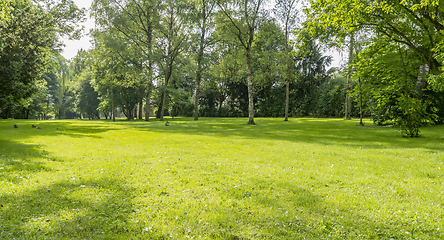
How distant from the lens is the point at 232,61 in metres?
28.5

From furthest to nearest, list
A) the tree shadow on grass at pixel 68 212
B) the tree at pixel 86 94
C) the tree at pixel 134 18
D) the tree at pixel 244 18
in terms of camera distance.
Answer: the tree at pixel 86 94
the tree at pixel 134 18
the tree at pixel 244 18
the tree shadow on grass at pixel 68 212

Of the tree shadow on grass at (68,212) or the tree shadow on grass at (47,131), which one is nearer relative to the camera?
the tree shadow on grass at (68,212)

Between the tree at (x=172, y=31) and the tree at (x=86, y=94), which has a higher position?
the tree at (x=172, y=31)

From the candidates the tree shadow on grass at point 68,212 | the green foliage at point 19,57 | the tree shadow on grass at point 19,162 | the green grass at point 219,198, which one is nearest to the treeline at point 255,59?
the green foliage at point 19,57

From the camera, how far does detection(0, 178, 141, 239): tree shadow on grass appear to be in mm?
3230

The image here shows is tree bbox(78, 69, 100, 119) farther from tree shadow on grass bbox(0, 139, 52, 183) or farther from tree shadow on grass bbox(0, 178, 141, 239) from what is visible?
tree shadow on grass bbox(0, 178, 141, 239)

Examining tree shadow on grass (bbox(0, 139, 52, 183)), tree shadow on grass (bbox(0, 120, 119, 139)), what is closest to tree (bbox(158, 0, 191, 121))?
tree shadow on grass (bbox(0, 120, 119, 139))

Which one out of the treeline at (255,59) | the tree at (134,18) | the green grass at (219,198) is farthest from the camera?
the tree at (134,18)

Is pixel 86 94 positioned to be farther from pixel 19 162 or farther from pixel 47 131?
pixel 19 162

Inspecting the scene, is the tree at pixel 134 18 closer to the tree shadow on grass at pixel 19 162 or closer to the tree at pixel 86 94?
the tree shadow on grass at pixel 19 162

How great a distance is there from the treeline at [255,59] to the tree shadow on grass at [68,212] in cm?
1051

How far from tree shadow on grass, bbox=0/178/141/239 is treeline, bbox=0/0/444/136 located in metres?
10.5

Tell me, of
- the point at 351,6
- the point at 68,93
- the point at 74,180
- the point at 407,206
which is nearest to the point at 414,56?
the point at 351,6

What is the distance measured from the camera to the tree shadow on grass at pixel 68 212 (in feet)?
10.6
